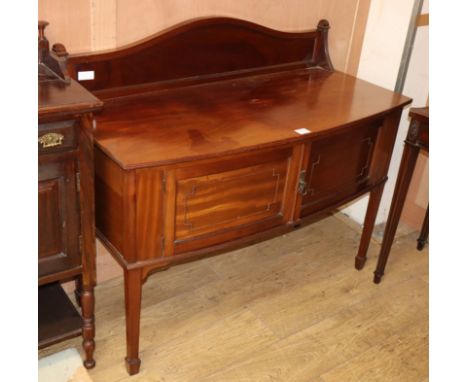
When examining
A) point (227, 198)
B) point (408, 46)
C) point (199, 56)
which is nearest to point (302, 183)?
point (227, 198)

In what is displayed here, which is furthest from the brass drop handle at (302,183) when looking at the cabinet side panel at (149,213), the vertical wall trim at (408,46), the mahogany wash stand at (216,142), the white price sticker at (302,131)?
the vertical wall trim at (408,46)

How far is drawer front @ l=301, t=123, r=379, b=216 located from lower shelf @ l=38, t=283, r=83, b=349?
2.92 feet

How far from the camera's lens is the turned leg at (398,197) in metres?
2.27

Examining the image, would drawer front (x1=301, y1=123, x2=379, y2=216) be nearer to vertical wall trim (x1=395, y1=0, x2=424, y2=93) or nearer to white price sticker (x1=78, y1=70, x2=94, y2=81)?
vertical wall trim (x1=395, y1=0, x2=424, y2=93)

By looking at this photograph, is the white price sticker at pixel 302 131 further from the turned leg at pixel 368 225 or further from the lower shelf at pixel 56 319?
the lower shelf at pixel 56 319

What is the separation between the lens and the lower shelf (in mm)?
1803

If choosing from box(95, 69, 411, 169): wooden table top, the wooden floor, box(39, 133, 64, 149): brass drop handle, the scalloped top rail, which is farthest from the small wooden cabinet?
the wooden floor

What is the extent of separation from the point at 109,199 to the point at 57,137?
0.32 metres

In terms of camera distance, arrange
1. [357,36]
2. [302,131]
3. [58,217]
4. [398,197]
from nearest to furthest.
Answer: [58,217]
[302,131]
[398,197]
[357,36]

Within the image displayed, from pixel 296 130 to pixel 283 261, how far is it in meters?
0.99

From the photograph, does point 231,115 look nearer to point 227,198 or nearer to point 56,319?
point 227,198

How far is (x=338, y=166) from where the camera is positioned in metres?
2.08
